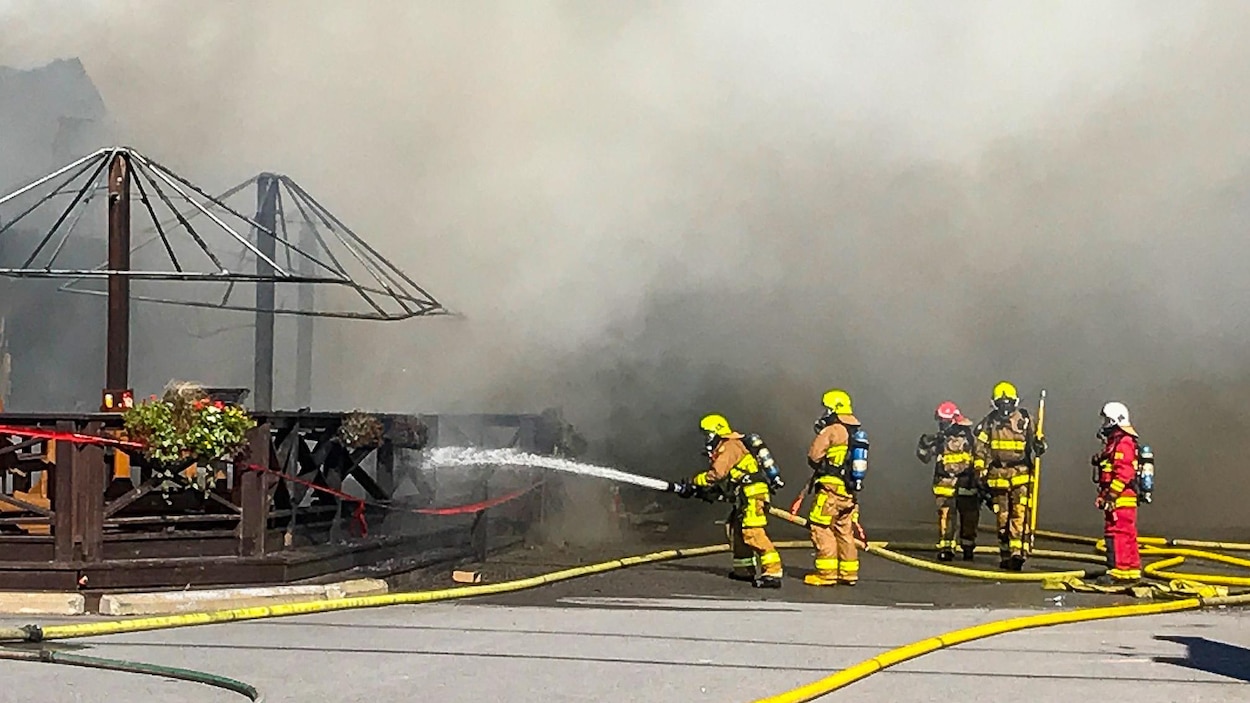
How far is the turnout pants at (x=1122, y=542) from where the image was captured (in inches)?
394

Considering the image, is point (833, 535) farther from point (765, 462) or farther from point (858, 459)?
point (765, 462)

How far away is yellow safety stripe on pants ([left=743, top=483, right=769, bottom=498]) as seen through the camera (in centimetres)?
1000

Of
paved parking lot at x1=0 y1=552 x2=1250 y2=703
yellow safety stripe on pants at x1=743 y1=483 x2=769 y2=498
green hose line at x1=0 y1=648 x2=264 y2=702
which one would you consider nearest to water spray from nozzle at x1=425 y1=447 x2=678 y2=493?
yellow safety stripe on pants at x1=743 y1=483 x2=769 y2=498

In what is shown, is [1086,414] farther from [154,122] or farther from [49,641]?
[49,641]

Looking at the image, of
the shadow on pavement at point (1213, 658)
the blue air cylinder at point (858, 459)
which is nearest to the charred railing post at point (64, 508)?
the blue air cylinder at point (858, 459)

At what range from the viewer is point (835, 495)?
33.3ft

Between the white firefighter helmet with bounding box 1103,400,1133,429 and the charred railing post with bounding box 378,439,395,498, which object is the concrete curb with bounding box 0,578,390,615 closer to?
the charred railing post with bounding box 378,439,395,498

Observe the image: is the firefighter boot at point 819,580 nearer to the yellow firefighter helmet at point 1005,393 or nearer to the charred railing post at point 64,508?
the yellow firefighter helmet at point 1005,393

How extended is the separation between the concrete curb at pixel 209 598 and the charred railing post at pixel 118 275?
1670 mm

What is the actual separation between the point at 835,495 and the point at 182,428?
447 cm

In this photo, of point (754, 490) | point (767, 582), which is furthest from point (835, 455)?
point (767, 582)

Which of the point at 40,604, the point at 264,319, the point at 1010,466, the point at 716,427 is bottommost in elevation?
the point at 40,604

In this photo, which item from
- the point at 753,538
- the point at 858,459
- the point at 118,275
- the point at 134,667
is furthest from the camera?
the point at 858,459

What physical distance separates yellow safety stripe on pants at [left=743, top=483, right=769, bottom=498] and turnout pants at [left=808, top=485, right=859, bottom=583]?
0.41 metres
